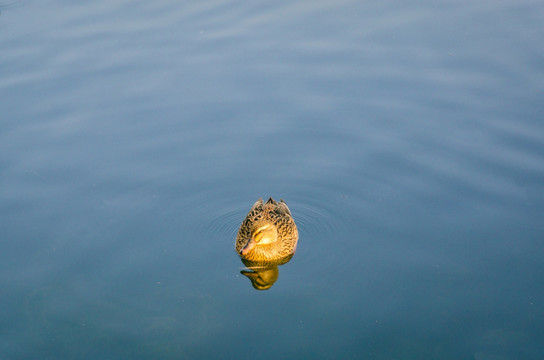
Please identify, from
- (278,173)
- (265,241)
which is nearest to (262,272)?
(265,241)

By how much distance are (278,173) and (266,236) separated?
64.0 inches

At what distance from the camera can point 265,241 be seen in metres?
7.99

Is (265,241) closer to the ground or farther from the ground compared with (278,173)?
closer to the ground

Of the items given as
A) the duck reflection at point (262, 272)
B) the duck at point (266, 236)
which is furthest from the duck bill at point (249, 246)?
the duck reflection at point (262, 272)

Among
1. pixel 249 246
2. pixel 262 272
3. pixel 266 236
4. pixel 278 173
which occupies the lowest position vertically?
pixel 262 272

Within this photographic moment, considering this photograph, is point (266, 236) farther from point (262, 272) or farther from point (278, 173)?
point (278, 173)

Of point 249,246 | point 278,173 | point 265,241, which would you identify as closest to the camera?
point 249,246

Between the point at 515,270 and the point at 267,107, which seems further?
the point at 267,107

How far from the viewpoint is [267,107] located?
35.7ft

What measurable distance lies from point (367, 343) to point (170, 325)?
1.94 m

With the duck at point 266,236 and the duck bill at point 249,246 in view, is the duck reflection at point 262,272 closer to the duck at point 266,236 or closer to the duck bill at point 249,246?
the duck at point 266,236

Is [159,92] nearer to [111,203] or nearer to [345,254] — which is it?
[111,203]

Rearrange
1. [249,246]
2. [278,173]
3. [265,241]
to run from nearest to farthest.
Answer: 1. [249,246]
2. [265,241]
3. [278,173]

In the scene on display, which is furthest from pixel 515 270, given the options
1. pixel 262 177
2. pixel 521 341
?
pixel 262 177
